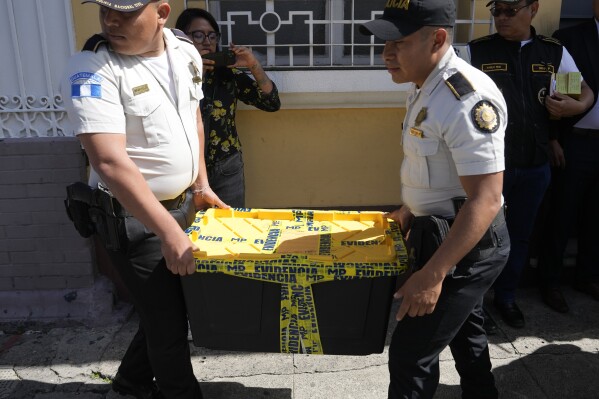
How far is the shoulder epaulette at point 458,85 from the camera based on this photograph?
1.79 m

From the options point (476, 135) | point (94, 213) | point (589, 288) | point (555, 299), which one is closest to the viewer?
point (476, 135)

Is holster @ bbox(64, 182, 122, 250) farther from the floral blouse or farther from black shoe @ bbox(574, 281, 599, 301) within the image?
black shoe @ bbox(574, 281, 599, 301)

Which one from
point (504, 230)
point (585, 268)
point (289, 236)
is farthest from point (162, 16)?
point (585, 268)

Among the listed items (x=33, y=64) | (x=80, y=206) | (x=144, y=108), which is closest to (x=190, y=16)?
(x=33, y=64)

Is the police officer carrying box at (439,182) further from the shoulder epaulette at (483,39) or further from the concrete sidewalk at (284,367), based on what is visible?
the shoulder epaulette at (483,39)

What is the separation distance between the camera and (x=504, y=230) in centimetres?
207

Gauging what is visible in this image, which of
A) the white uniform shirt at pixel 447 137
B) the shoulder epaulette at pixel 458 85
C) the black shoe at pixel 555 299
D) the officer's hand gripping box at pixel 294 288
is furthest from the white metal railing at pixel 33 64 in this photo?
the black shoe at pixel 555 299

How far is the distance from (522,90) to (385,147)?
918 mm

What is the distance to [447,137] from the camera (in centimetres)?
180

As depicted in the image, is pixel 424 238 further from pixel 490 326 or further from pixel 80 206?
pixel 490 326

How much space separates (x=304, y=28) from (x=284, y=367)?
6.75 ft

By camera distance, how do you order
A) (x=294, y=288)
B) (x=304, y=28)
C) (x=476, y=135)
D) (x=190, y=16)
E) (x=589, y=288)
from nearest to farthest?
(x=476, y=135) → (x=294, y=288) → (x=190, y=16) → (x=304, y=28) → (x=589, y=288)

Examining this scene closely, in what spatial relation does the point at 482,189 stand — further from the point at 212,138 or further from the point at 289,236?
the point at 212,138

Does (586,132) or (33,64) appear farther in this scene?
(586,132)
